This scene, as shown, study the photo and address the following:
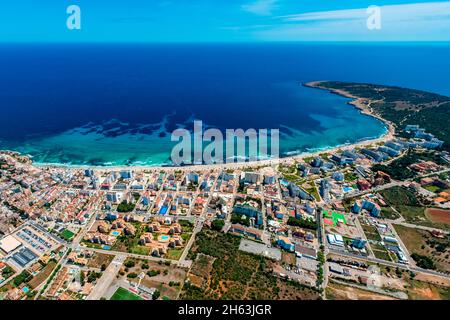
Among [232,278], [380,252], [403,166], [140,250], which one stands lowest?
[232,278]

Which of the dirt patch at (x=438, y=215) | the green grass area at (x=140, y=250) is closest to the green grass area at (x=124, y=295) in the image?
the green grass area at (x=140, y=250)

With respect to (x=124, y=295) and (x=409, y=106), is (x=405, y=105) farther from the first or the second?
(x=124, y=295)

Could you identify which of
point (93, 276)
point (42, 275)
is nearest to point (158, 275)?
point (93, 276)

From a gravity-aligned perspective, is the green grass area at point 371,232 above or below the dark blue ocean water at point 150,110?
below

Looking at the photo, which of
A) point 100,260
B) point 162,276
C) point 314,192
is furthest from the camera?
point 314,192

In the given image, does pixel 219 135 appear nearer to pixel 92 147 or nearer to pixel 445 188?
pixel 92 147

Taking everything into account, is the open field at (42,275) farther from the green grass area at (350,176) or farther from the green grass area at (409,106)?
the green grass area at (409,106)
